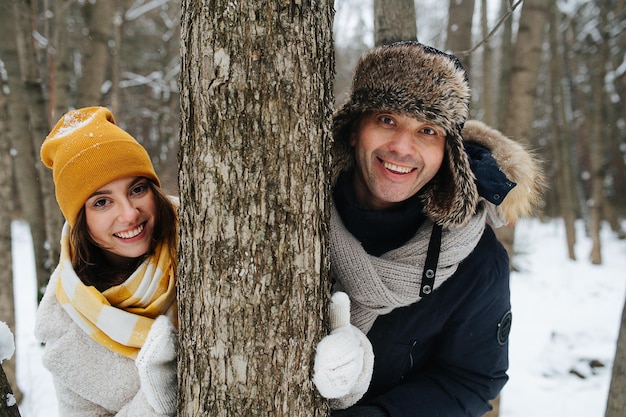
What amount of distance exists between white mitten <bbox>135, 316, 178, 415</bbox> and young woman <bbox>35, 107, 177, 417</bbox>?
16 cm

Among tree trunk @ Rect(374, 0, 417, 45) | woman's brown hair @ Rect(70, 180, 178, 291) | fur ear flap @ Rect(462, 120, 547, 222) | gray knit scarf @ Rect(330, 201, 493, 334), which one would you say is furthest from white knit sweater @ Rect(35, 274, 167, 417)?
tree trunk @ Rect(374, 0, 417, 45)

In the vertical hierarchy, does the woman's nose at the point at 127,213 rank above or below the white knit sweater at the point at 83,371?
above

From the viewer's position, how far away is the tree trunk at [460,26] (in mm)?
3742

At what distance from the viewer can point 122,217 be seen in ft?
5.65

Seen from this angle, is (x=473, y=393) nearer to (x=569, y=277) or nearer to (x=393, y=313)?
(x=393, y=313)

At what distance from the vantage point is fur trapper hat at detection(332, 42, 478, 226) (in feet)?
5.77

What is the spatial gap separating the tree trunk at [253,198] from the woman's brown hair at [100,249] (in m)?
0.63

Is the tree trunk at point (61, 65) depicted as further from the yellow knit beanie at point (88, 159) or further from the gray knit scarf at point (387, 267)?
the gray knit scarf at point (387, 267)

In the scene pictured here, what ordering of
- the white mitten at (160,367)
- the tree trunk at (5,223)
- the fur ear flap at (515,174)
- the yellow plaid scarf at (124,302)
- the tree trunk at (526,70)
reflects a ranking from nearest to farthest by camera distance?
the white mitten at (160,367)
the yellow plaid scarf at (124,302)
the fur ear flap at (515,174)
the tree trunk at (526,70)
the tree trunk at (5,223)

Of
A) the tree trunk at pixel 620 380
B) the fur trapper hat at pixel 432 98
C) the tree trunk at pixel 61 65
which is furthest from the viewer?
the tree trunk at pixel 61 65

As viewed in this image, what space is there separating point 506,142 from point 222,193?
1470 mm

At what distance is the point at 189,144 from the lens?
46.4 inches

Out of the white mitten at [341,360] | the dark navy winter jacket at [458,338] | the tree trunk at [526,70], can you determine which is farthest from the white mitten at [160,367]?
the tree trunk at [526,70]

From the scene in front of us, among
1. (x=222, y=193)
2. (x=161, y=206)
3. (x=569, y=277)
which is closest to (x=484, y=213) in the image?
(x=222, y=193)
